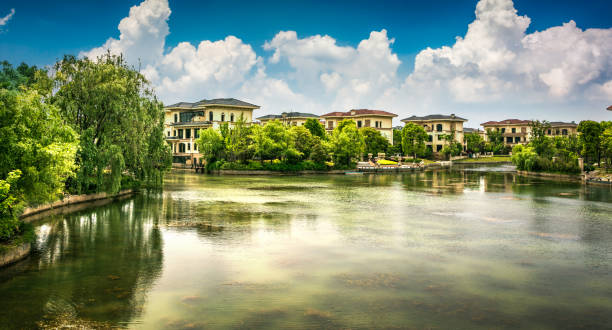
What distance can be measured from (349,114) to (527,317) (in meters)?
109

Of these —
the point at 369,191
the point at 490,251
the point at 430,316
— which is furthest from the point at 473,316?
the point at 369,191

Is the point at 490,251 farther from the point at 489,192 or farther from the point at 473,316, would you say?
the point at 489,192

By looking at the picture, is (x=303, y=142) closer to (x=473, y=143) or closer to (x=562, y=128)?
(x=473, y=143)

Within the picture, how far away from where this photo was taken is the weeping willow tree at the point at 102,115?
3002 cm

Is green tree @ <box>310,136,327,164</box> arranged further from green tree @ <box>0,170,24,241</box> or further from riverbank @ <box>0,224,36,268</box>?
green tree @ <box>0,170,24,241</box>

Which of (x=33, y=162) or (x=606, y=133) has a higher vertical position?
(x=606, y=133)

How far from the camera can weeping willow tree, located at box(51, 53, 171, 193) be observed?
30.0m

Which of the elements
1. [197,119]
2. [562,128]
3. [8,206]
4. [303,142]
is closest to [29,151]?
[8,206]

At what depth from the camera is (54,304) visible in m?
12.1

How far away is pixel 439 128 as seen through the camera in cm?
12594

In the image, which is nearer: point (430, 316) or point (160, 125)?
point (430, 316)

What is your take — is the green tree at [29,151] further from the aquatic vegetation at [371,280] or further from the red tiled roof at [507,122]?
the red tiled roof at [507,122]

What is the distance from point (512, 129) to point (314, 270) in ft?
484

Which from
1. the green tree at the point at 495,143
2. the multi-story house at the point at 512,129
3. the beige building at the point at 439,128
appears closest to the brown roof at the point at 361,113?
the beige building at the point at 439,128
